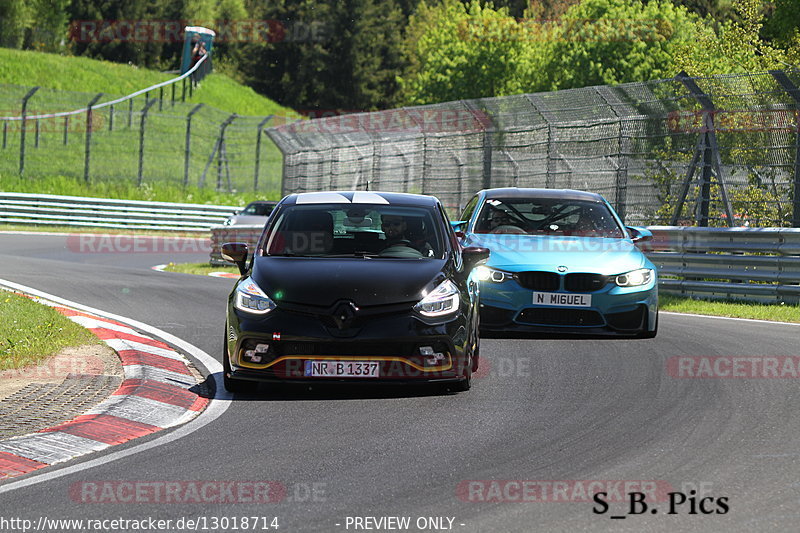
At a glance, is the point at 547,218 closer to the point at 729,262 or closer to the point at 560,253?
the point at 560,253

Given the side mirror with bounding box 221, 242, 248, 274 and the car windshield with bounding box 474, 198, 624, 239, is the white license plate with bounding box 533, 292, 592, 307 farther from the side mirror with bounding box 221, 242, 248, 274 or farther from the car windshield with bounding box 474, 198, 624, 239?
the side mirror with bounding box 221, 242, 248, 274

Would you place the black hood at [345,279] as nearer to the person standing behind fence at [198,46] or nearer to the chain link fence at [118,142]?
the chain link fence at [118,142]

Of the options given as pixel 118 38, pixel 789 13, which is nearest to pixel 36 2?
pixel 118 38

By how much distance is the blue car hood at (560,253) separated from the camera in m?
11.4

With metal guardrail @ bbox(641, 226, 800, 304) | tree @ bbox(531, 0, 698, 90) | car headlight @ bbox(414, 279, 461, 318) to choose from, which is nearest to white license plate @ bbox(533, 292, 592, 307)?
car headlight @ bbox(414, 279, 461, 318)

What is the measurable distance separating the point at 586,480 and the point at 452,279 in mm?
3079

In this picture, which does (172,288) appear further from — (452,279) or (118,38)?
(118,38)

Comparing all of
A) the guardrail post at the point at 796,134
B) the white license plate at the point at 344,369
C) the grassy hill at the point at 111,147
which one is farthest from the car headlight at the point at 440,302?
the grassy hill at the point at 111,147

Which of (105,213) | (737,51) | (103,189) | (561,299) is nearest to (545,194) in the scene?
(561,299)

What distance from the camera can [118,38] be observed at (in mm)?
86750

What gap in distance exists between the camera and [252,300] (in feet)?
27.7

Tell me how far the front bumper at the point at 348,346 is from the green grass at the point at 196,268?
1472 centimetres

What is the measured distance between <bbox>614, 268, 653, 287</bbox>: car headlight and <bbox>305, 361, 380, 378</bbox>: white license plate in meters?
3.97

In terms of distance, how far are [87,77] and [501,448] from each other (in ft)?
212
